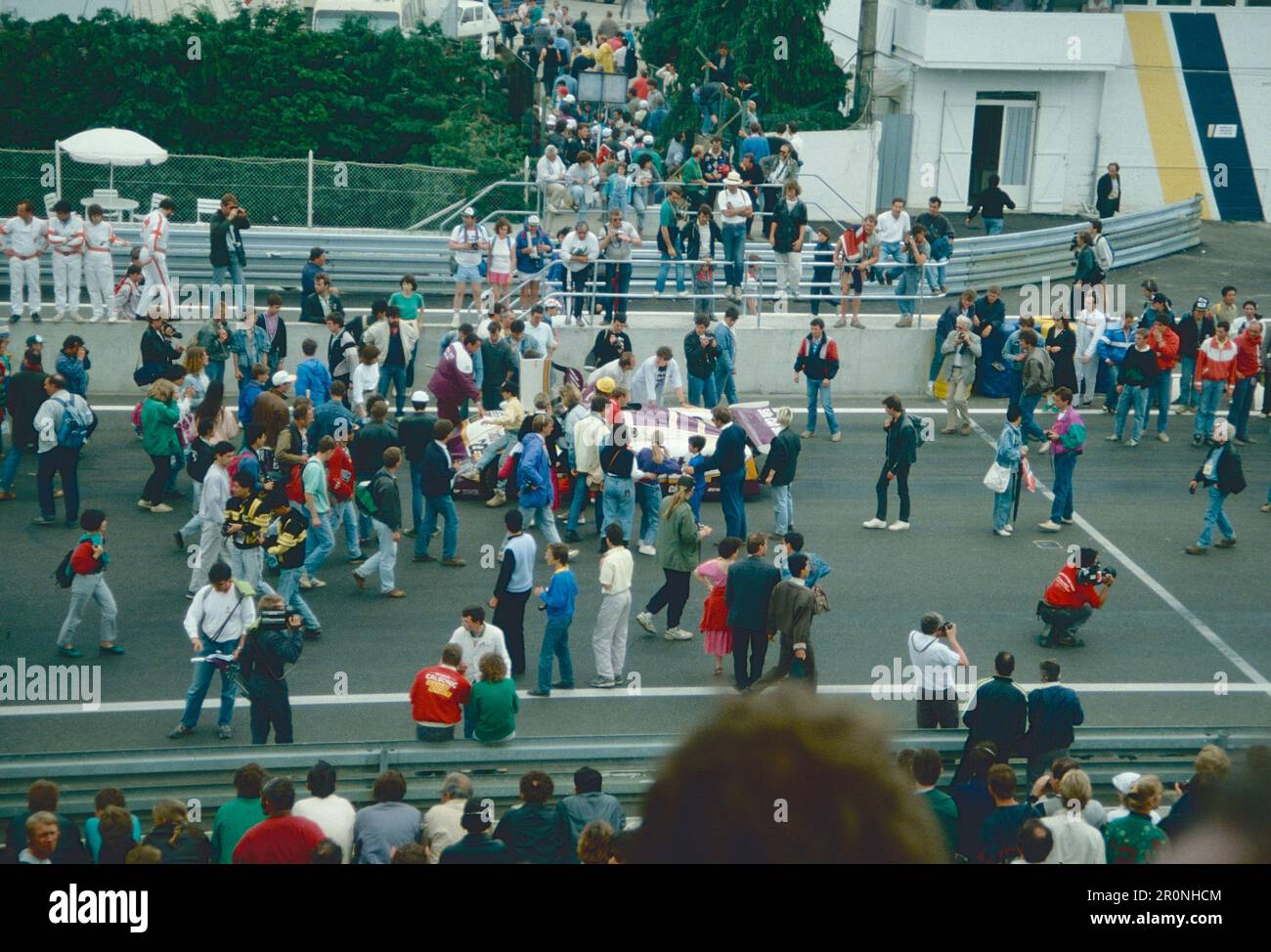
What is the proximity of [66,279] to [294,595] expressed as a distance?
33.2 feet

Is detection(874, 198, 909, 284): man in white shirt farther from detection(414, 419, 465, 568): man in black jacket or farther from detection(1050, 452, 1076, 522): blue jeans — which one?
detection(414, 419, 465, 568): man in black jacket

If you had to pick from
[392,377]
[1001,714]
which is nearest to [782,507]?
[392,377]

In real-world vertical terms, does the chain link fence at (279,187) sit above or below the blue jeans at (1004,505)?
above

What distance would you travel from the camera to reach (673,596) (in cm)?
1539

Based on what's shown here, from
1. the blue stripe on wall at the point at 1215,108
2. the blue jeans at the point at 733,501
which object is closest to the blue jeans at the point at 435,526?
the blue jeans at the point at 733,501

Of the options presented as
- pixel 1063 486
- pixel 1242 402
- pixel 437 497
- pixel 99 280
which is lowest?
pixel 437 497

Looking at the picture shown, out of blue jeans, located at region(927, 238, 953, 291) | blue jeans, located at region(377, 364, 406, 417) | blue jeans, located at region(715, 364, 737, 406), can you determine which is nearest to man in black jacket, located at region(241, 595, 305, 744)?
blue jeans, located at region(377, 364, 406, 417)

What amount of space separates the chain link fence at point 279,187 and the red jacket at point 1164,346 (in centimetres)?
1435

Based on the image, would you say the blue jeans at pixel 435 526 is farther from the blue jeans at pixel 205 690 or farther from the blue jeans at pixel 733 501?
the blue jeans at pixel 205 690

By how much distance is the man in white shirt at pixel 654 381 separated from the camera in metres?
20.2

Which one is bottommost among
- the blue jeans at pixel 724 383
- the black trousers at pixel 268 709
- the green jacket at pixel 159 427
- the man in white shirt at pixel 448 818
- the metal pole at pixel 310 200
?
the black trousers at pixel 268 709

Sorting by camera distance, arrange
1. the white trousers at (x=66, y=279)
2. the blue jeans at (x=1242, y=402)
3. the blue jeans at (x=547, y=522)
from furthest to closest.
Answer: the white trousers at (x=66, y=279), the blue jeans at (x=1242, y=402), the blue jeans at (x=547, y=522)

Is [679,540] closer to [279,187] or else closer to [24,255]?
[24,255]
